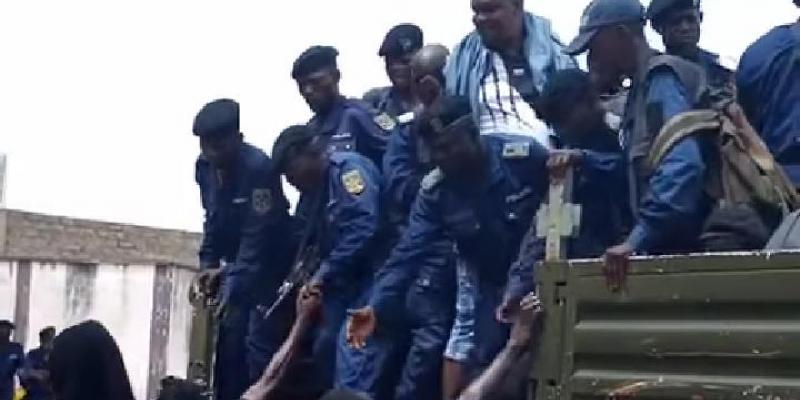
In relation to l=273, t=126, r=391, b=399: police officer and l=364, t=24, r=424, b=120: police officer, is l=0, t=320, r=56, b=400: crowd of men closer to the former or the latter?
l=364, t=24, r=424, b=120: police officer

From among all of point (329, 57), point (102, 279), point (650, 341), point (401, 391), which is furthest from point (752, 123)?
point (102, 279)

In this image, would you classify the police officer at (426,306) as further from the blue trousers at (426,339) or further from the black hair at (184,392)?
the black hair at (184,392)

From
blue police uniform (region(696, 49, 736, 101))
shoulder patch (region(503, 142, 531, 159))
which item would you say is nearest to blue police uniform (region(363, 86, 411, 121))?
shoulder patch (region(503, 142, 531, 159))

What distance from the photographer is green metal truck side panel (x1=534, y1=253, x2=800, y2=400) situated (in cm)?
303

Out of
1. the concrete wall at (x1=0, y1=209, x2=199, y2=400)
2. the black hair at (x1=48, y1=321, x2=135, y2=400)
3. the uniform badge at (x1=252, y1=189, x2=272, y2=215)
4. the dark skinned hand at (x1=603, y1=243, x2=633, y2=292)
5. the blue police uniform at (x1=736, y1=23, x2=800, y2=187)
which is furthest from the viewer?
the concrete wall at (x1=0, y1=209, x2=199, y2=400)

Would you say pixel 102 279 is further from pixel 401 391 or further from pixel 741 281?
pixel 741 281

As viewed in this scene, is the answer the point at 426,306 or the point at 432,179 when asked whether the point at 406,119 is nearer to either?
the point at 432,179

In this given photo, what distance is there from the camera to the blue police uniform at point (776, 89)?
4137 millimetres

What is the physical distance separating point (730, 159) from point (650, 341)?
0.68m

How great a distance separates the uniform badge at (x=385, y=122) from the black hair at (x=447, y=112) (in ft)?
Answer: 3.54

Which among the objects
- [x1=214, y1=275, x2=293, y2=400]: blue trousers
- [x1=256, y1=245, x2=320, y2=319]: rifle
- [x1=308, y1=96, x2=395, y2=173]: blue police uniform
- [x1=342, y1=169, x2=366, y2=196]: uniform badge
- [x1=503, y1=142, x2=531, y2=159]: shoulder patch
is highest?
[x1=308, y1=96, x2=395, y2=173]: blue police uniform

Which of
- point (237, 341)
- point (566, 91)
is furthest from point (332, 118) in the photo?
point (566, 91)

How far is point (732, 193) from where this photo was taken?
12.4 feet

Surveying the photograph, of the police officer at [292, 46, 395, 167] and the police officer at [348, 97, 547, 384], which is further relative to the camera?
Result: the police officer at [292, 46, 395, 167]
